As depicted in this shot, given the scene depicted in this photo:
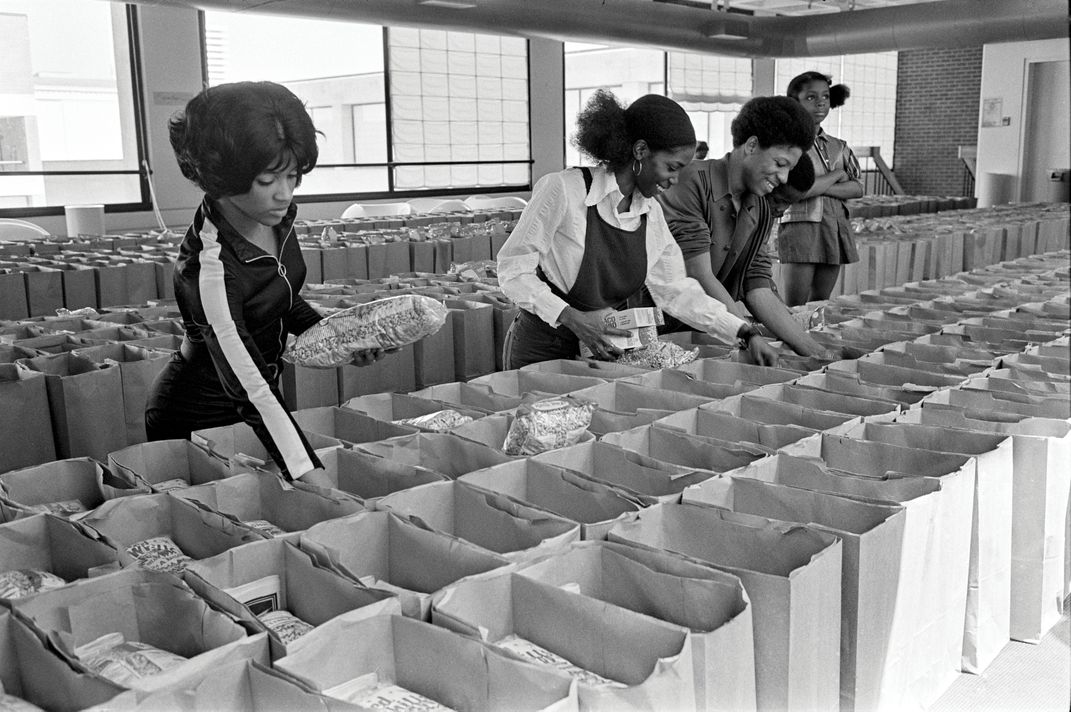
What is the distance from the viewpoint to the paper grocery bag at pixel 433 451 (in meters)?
1.61

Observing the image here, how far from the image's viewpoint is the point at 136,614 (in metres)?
1.12

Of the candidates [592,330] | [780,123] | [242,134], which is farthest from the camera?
[780,123]

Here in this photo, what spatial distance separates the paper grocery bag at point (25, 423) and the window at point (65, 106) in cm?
614

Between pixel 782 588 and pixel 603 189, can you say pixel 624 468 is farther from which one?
pixel 603 189

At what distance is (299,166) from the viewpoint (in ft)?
4.79

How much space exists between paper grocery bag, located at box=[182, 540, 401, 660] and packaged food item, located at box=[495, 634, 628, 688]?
0.51 ft

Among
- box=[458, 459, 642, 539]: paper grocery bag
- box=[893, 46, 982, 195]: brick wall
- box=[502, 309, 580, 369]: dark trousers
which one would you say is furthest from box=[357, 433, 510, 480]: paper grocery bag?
box=[893, 46, 982, 195]: brick wall

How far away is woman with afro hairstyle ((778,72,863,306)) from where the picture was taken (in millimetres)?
3732

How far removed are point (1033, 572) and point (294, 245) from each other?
133cm

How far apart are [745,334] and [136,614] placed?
1.58 metres

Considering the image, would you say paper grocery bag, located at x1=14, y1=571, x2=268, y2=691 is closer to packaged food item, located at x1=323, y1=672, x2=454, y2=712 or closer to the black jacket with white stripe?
packaged food item, located at x1=323, y1=672, x2=454, y2=712

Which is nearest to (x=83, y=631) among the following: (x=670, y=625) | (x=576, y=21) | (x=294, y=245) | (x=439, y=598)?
(x=439, y=598)

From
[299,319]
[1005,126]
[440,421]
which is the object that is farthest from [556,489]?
[1005,126]

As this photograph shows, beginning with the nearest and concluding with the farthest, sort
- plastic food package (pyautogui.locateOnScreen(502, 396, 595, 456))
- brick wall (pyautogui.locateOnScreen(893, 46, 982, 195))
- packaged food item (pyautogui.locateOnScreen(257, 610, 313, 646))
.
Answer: packaged food item (pyautogui.locateOnScreen(257, 610, 313, 646)) → plastic food package (pyautogui.locateOnScreen(502, 396, 595, 456)) → brick wall (pyautogui.locateOnScreen(893, 46, 982, 195))
